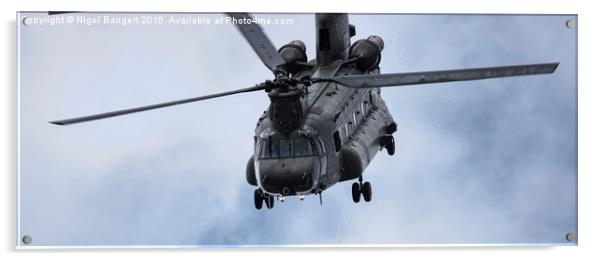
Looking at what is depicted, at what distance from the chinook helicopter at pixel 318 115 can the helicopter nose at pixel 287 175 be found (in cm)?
1

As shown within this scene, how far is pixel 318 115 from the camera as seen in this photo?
20156 millimetres

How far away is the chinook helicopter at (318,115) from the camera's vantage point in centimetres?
1839

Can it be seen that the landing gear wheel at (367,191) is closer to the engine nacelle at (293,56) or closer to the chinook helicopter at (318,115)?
the chinook helicopter at (318,115)

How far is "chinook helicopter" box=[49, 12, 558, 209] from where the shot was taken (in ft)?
60.3

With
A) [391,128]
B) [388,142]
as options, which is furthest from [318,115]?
[391,128]

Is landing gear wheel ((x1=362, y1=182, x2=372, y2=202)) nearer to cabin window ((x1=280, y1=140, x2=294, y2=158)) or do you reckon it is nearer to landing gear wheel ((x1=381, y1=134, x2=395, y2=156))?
landing gear wheel ((x1=381, y1=134, x2=395, y2=156))

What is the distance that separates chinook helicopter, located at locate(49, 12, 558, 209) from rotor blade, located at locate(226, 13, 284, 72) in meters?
0.01

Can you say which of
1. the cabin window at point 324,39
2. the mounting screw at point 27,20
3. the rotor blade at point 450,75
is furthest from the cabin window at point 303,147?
the mounting screw at point 27,20

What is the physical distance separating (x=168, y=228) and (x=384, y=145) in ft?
15.5

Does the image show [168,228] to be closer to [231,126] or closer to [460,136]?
[231,126]

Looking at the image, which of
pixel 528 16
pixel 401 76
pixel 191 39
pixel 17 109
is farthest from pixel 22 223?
pixel 528 16

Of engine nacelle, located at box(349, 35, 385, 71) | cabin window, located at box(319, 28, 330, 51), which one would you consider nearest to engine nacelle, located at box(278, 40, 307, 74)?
cabin window, located at box(319, 28, 330, 51)

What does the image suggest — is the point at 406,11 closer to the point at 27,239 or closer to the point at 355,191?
the point at 355,191
